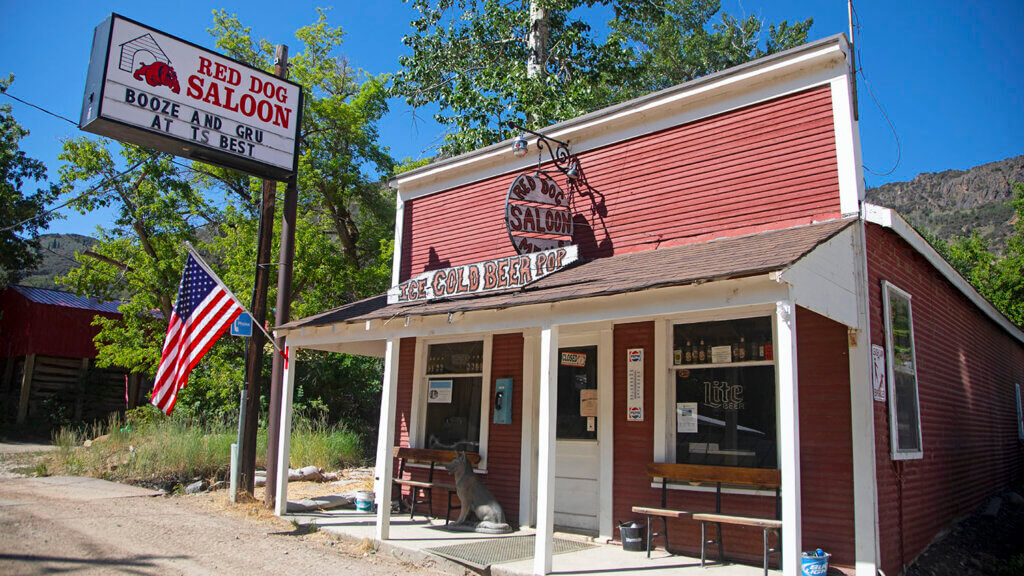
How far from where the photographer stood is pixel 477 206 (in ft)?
35.5

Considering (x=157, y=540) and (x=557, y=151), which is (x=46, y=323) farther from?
(x=557, y=151)

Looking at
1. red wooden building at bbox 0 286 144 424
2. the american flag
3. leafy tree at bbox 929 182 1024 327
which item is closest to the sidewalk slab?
the american flag

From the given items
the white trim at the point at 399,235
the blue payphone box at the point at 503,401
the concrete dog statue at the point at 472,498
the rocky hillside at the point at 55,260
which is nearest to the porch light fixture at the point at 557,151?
the white trim at the point at 399,235

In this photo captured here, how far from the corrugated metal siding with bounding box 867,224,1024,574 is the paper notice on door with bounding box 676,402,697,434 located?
1771 millimetres

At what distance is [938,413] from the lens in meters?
8.34

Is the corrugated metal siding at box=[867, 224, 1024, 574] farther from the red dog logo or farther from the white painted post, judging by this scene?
the red dog logo

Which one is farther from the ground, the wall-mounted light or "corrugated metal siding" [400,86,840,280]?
the wall-mounted light

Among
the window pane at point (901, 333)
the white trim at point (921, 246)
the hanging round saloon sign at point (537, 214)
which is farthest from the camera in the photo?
the hanging round saloon sign at point (537, 214)

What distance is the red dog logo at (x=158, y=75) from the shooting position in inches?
387

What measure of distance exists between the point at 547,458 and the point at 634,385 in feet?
6.22

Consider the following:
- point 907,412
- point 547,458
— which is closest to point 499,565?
point 547,458

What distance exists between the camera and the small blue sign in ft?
32.2

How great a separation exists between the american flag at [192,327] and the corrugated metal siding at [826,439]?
7141mm

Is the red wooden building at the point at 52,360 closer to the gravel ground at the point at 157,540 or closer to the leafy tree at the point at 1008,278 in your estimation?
the gravel ground at the point at 157,540
